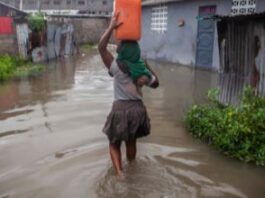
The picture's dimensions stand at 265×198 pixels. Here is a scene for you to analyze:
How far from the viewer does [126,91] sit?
15.5ft

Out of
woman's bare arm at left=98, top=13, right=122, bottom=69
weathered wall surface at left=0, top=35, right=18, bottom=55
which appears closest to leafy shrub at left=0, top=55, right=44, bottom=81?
weathered wall surface at left=0, top=35, right=18, bottom=55

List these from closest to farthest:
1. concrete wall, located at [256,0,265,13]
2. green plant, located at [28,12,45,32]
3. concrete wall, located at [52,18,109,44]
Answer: concrete wall, located at [256,0,265,13] → green plant, located at [28,12,45,32] → concrete wall, located at [52,18,109,44]

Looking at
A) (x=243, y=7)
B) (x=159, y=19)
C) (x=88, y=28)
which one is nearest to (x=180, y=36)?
(x=159, y=19)

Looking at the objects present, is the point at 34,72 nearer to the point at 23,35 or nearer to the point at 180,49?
the point at 23,35

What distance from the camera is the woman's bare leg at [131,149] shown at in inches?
196

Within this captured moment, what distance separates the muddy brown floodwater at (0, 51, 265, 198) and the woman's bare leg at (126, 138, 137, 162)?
4.1 inches

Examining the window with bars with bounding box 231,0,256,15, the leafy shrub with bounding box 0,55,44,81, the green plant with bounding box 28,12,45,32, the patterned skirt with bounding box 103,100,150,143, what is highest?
the window with bars with bounding box 231,0,256,15

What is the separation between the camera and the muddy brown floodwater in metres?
4.72

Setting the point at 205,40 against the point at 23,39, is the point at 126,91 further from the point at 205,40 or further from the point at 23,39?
the point at 23,39

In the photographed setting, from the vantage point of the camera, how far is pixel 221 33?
7.87 metres

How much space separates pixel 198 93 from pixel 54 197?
22.6 feet

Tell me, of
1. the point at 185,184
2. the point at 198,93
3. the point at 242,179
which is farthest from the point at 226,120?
the point at 198,93

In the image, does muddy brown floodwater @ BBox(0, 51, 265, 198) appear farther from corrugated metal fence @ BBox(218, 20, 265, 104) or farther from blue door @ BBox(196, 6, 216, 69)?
blue door @ BBox(196, 6, 216, 69)

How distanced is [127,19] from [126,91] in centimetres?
80
